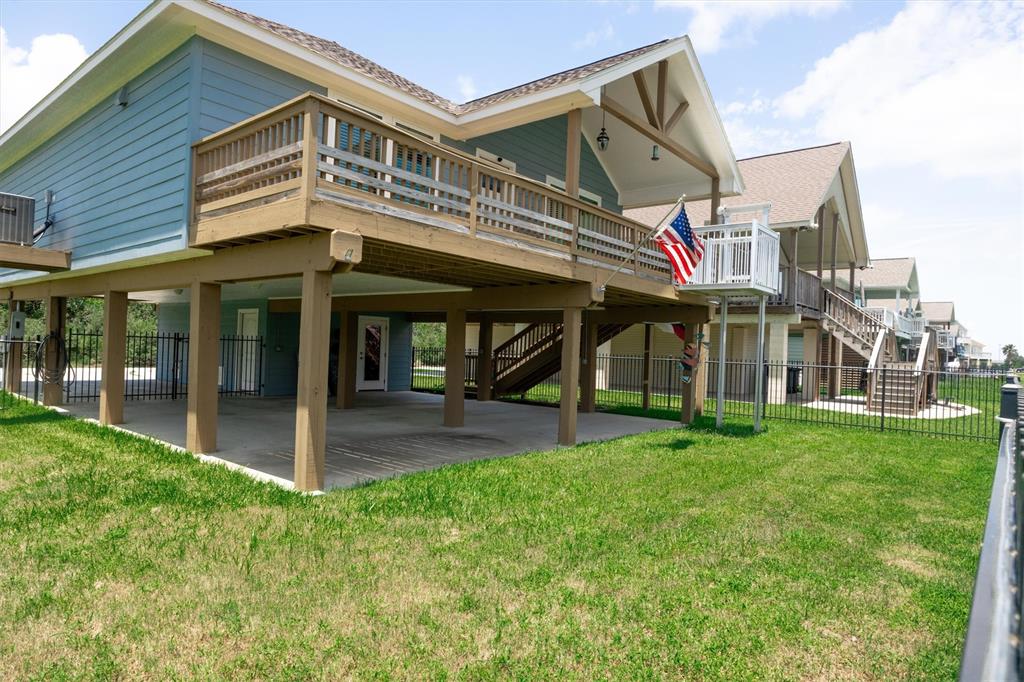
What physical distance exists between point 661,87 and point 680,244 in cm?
330

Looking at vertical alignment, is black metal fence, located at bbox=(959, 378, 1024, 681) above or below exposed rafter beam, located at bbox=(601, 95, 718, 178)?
below

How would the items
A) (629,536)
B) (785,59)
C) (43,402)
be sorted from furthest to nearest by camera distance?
(43,402) < (785,59) < (629,536)

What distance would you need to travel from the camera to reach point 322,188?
6.31 m

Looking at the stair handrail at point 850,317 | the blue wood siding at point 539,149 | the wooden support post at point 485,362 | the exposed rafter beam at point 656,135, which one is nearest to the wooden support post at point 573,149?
the exposed rafter beam at point 656,135

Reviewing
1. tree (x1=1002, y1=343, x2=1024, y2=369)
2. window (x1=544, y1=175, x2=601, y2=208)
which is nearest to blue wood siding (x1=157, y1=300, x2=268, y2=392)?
window (x1=544, y1=175, x2=601, y2=208)

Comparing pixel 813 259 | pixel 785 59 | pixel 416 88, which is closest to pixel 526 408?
pixel 416 88

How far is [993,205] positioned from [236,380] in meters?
21.5

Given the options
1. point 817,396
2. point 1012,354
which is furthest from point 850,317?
point 1012,354

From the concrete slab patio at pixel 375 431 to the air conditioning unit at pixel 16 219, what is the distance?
345 cm

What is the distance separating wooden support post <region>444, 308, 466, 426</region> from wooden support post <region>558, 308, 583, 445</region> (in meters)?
2.13

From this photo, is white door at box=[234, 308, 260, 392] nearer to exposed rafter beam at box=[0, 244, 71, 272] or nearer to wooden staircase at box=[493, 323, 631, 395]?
exposed rafter beam at box=[0, 244, 71, 272]

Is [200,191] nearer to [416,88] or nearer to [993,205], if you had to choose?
[416,88]

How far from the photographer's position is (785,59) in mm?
9469

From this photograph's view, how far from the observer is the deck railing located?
6.33 meters
